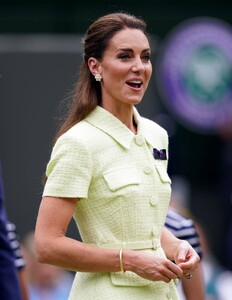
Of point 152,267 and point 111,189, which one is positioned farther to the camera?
point 111,189

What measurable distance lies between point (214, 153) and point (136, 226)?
796 centimetres

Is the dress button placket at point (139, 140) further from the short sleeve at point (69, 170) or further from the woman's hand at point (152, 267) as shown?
the woman's hand at point (152, 267)

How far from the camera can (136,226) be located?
4.84 m

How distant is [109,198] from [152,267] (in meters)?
0.31

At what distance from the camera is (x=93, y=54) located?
16.4 ft

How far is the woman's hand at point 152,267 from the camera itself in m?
4.65

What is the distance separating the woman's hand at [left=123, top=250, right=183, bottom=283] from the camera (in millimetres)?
4652

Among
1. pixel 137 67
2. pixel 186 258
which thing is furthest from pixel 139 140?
pixel 186 258

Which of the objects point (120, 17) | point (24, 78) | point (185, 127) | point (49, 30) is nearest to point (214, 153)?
point (185, 127)

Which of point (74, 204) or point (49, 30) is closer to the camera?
point (74, 204)

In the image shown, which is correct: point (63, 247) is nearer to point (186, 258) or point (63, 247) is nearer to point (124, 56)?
point (186, 258)

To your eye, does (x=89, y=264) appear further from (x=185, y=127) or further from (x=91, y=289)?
(x=185, y=127)

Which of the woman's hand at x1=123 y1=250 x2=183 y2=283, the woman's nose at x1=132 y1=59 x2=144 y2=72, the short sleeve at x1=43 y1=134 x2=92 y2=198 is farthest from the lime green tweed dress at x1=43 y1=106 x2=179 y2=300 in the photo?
the woman's nose at x1=132 y1=59 x2=144 y2=72

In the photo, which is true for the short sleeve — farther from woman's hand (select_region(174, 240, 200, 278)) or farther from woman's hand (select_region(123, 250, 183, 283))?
woman's hand (select_region(174, 240, 200, 278))
